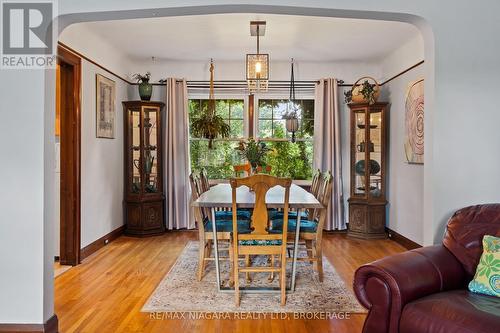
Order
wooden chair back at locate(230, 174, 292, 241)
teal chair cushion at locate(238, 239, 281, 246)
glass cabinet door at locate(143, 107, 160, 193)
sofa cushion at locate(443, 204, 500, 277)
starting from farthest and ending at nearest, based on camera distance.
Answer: glass cabinet door at locate(143, 107, 160, 193) < teal chair cushion at locate(238, 239, 281, 246) < wooden chair back at locate(230, 174, 292, 241) < sofa cushion at locate(443, 204, 500, 277)

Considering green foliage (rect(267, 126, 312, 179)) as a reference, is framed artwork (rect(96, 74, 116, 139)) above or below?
above

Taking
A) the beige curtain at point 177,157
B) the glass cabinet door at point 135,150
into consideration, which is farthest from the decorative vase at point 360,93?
the glass cabinet door at point 135,150

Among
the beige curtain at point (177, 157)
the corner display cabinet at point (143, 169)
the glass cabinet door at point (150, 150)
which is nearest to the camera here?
the corner display cabinet at point (143, 169)

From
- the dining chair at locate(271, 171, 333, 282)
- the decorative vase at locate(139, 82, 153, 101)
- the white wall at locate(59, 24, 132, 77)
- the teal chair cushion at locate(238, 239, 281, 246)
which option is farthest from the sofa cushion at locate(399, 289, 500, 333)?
the decorative vase at locate(139, 82, 153, 101)

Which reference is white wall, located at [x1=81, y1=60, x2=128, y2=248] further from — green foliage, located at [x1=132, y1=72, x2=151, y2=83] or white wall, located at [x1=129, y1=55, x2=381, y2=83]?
white wall, located at [x1=129, y1=55, x2=381, y2=83]

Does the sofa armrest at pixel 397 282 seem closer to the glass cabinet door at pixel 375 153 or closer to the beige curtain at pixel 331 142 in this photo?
the glass cabinet door at pixel 375 153

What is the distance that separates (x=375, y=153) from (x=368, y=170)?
0.27 meters

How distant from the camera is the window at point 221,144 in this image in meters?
6.07

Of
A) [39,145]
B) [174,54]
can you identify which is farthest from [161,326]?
[174,54]

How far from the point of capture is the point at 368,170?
17.7ft

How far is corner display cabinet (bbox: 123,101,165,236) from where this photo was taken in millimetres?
5473

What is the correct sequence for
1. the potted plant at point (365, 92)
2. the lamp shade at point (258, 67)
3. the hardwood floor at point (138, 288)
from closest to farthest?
the hardwood floor at point (138, 288) < the lamp shade at point (258, 67) < the potted plant at point (365, 92)

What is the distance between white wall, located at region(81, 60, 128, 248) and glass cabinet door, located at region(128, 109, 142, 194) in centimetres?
16

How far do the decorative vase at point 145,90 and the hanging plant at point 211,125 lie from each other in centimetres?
80
